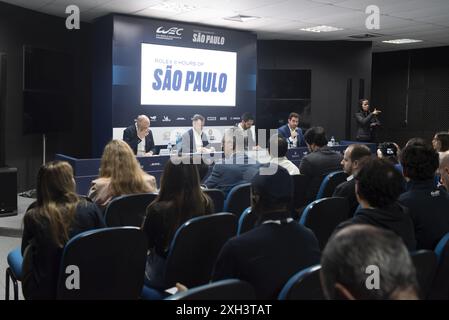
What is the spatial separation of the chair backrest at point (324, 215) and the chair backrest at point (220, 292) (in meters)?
1.51

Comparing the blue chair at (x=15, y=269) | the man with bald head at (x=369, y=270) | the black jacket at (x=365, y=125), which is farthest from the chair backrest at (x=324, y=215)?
the black jacket at (x=365, y=125)

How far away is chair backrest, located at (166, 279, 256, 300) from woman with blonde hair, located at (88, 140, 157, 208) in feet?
6.35

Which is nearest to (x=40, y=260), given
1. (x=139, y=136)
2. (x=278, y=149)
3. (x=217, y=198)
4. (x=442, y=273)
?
(x=217, y=198)

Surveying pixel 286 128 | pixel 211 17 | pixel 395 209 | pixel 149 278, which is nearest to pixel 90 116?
pixel 211 17

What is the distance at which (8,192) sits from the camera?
5883mm

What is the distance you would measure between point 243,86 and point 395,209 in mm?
7383

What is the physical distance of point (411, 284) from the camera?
42.3 inches

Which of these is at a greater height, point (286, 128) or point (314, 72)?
point (314, 72)

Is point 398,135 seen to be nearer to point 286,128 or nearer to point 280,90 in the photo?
point 280,90

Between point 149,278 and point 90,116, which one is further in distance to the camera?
point 90,116

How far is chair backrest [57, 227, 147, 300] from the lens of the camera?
7.09 ft

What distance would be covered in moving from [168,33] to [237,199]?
17.7 ft
